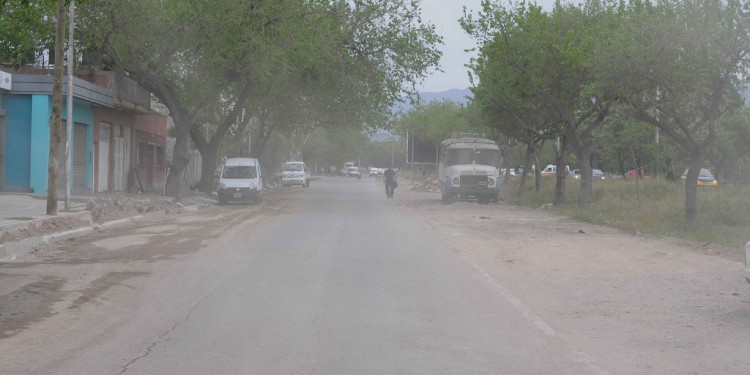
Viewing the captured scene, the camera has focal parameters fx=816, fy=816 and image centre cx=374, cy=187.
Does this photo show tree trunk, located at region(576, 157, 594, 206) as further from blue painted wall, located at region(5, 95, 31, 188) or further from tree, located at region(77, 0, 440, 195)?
blue painted wall, located at region(5, 95, 31, 188)

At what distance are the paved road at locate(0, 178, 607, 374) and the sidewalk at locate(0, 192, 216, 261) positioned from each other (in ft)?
3.01

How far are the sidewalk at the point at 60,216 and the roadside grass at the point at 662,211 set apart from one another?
1352 centimetres

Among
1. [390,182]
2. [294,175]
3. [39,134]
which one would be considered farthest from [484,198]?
[294,175]

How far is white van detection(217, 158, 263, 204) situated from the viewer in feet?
109

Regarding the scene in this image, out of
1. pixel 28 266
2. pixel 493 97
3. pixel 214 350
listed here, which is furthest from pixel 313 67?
pixel 214 350

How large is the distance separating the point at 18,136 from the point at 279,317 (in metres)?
24.2

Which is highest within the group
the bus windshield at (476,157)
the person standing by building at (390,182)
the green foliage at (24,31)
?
the green foliage at (24,31)

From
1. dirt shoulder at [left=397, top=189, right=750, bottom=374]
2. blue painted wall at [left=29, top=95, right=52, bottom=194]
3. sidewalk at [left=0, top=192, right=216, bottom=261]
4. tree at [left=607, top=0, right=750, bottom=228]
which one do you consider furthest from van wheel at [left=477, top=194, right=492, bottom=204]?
blue painted wall at [left=29, top=95, right=52, bottom=194]

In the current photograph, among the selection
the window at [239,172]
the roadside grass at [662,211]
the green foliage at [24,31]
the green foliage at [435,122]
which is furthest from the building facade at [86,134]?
the green foliage at [435,122]

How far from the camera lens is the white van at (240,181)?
33094 mm

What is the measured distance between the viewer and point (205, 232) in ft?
64.7

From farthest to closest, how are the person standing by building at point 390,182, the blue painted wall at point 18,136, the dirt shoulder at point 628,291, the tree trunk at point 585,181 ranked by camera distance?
1. the person standing by building at point 390,182
2. the tree trunk at point 585,181
3. the blue painted wall at point 18,136
4. the dirt shoulder at point 628,291

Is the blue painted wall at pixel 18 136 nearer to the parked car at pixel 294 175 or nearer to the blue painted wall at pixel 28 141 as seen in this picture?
the blue painted wall at pixel 28 141

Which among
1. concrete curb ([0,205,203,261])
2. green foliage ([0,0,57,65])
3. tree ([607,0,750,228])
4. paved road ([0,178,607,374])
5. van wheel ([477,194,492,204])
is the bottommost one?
paved road ([0,178,607,374])
